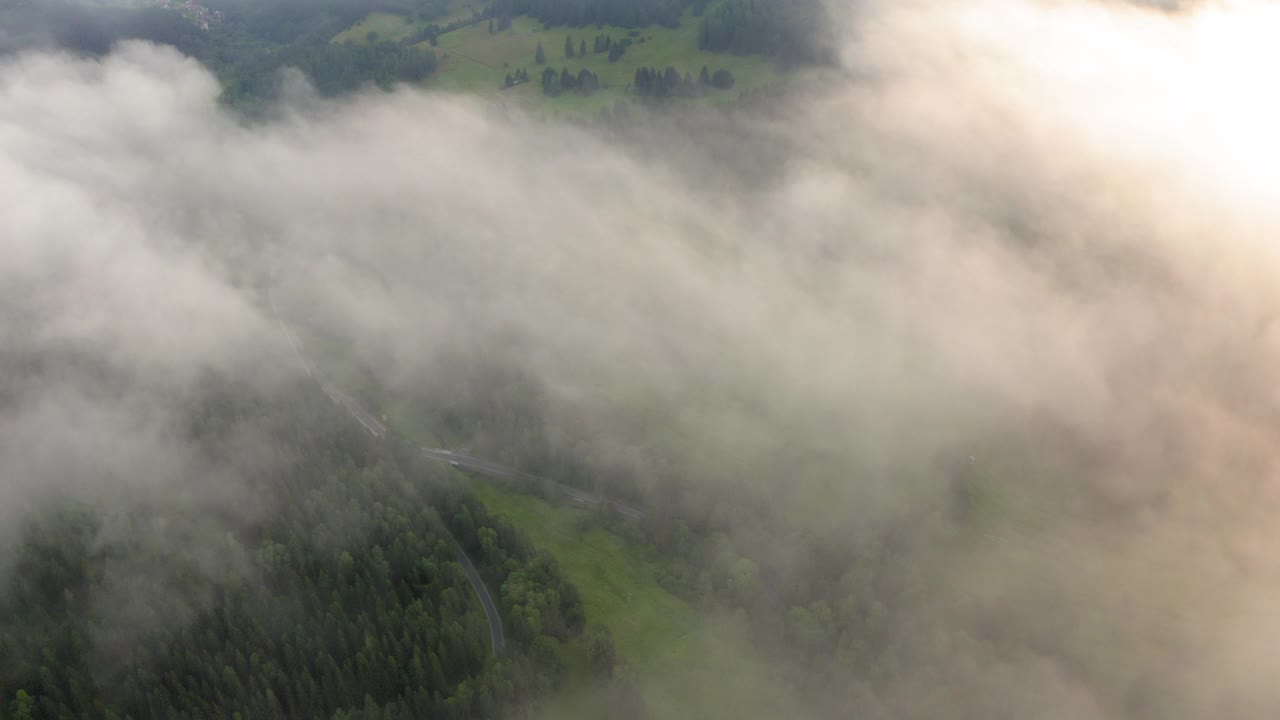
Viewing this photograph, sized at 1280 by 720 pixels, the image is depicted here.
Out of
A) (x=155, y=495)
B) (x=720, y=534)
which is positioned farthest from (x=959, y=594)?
(x=155, y=495)

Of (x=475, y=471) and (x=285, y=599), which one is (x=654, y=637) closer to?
(x=285, y=599)

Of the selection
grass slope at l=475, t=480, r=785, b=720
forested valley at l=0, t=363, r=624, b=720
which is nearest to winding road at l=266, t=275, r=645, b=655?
forested valley at l=0, t=363, r=624, b=720

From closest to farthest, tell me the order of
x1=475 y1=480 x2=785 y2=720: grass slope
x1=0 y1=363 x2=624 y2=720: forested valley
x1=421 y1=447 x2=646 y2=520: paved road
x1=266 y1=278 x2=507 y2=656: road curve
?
x1=0 y1=363 x2=624 y2=720: forested valley
x1=475 y1=480 x2=785 y2=720: grass slope
x1=266 y1=278 x2=507 y2=656: road curve
x1=421 y1=447 x2=646 y2=520: paved road

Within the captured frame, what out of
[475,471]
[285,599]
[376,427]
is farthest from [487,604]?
[376,427]

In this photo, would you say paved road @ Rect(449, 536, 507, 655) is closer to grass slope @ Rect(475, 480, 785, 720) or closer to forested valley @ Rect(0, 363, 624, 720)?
forested valley @ Rect(0, 363, 624, 720)

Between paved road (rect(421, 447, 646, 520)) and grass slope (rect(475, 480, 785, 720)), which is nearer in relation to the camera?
grass slope (rect(475, 480, 785, 720))

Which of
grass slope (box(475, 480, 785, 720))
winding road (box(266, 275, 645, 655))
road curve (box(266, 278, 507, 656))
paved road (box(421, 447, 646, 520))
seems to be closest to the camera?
grass slope (box(475, 480, 785, 720))

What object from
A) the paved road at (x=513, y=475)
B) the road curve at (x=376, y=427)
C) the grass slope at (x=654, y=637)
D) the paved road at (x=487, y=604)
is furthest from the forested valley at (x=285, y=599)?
the paved road at (x=513, y=475)
